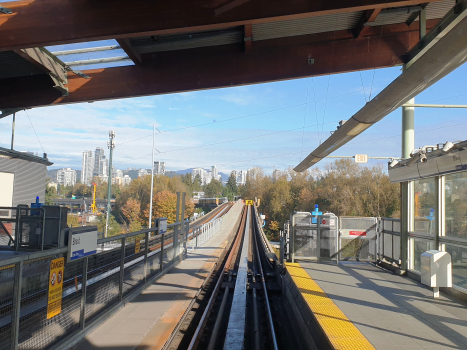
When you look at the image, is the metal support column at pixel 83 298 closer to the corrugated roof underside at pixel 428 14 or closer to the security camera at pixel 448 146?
the security camera at pixel 448 146

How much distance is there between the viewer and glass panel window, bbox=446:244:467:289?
723 cm

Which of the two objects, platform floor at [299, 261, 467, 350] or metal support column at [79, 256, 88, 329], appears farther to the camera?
metal support column at [79, 256, 88, 329]

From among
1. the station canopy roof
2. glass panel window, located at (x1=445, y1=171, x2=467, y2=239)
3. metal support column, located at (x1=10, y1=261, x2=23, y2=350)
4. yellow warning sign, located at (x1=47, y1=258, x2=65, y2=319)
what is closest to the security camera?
glass panel window, located at (x1=445, y1=171, x2=467, y2=239)

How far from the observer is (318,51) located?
8469 millimetres

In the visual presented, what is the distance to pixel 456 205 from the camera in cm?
775

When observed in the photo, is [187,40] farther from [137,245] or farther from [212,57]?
[137,245]

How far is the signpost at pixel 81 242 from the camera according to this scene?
5.23 m

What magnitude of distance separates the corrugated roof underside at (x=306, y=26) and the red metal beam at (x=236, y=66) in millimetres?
211

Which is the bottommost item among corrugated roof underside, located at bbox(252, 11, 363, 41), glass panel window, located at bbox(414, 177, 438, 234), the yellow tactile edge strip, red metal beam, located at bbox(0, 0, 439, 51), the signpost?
the yellow tactile edge strip

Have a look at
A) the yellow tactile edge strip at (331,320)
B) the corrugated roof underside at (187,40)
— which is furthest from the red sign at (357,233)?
the corrugated roof underside at (187,40)

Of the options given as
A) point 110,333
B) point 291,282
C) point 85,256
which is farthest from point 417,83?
point 291,282

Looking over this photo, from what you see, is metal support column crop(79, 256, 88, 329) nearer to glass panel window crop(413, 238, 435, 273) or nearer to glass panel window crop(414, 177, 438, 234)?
glass panel window crop(414, 177, 438, 234)

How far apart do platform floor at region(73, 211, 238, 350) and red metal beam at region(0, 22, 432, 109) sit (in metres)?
4.89

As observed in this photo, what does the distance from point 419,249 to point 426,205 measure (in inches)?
44.6
